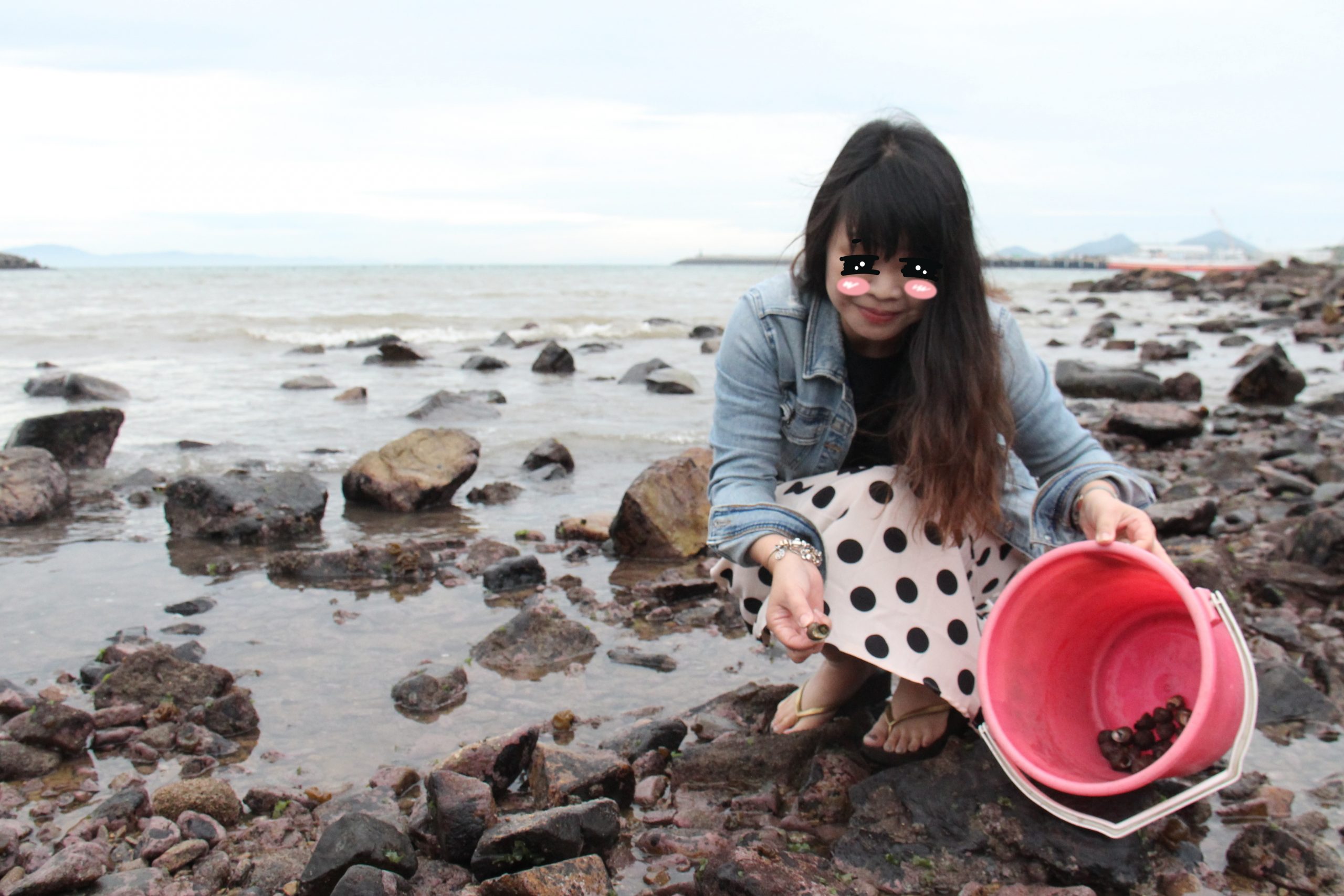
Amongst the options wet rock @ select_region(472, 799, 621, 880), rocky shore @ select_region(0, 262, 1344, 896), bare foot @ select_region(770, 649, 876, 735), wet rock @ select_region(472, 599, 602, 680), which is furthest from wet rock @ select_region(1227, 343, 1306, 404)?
wet rock @ select_region(472, 799, 621, 880)

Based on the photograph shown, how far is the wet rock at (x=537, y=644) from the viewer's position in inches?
130

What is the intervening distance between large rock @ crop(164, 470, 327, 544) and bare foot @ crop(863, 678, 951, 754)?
333 centimetres

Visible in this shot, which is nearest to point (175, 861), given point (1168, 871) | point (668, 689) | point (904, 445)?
point (668, 689)

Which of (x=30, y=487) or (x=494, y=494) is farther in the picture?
(x=494, y=494)

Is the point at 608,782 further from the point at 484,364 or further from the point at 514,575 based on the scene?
the point at 484,364

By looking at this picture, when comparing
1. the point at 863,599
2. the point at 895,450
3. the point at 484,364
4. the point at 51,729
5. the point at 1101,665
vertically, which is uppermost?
the point at 895,450

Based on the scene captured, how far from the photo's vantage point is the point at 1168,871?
6.82 ft

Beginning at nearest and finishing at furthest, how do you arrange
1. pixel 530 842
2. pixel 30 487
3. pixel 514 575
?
1. pixel 530 842
2. pixel 514 575
3. pixel 30 487

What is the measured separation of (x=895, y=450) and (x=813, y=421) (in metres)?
0.20

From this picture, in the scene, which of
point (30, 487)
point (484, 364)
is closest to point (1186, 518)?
point (30, 487)

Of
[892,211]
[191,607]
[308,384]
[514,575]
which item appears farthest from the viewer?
[308,384]

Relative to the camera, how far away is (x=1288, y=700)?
2.82 m

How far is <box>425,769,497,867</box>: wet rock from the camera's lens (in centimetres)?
212

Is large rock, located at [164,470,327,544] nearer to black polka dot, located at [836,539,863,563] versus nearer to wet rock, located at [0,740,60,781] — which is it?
wet rock, located at [0,740,60,781]
